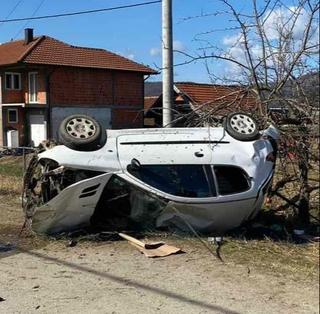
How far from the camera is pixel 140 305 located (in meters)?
5.57

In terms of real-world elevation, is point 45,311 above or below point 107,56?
below

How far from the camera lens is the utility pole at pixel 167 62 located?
11.7m

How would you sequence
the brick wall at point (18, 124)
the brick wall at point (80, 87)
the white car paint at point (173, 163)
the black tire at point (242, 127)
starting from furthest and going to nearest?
the brick wall at point (18, 124), the brick wall at point (80, 87), the black tire at point (242, 127), the white car paint at point (173, 163)

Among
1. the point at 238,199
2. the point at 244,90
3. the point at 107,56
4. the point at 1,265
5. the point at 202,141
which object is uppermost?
the point at 107,56

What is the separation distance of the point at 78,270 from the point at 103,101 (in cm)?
3929

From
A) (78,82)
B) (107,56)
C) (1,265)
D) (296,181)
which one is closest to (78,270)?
(1,265)

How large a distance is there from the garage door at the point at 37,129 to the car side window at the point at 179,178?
34.5 meters

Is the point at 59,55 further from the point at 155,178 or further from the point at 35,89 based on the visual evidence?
the point at 155,178

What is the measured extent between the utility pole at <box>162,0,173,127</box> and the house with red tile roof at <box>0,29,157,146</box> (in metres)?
28.1

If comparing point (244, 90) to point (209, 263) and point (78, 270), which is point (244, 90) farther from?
point (78, 270)

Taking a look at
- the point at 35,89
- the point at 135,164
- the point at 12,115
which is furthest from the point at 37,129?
the point at 135,164

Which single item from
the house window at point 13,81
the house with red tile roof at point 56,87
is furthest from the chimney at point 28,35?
the house window at point 13,81

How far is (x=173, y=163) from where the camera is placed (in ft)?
27.3

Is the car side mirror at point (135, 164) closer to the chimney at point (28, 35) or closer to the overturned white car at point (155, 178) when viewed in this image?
the overturned white car at point (155, 178)
